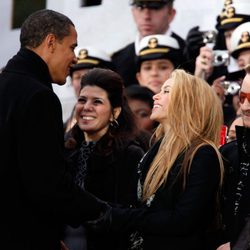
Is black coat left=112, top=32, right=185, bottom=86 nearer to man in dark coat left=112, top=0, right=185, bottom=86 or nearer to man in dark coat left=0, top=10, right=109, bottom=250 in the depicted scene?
man in dark coat left=112, top=0, right=185, bottom=86

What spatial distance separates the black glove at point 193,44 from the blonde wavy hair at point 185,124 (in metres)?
2.62

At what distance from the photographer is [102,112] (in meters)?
6.32

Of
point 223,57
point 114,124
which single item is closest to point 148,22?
point 223,57

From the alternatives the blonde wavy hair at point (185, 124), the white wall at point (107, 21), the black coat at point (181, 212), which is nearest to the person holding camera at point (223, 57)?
the white wall at point (107, 21)

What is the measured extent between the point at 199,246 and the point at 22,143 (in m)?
1.10

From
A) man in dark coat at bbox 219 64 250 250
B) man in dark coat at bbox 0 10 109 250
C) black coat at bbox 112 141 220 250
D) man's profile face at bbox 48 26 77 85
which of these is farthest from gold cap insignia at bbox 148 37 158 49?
man in dark coat at bbox 0 10 109 250

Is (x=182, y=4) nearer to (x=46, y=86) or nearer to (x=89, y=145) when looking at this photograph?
(x=89, y=145)

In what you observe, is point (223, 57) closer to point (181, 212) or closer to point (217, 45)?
point (217, 45)

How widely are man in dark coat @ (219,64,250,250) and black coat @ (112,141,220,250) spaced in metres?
0.08

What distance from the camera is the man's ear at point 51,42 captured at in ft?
16.9

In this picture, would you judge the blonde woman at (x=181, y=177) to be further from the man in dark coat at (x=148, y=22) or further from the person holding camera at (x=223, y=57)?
the man in dark coat at (x=148, y=22)

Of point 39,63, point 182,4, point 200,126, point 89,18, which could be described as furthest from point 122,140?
point 89,18

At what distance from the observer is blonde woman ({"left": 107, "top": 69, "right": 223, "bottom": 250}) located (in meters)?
5.32

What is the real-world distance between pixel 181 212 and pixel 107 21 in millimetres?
5203
